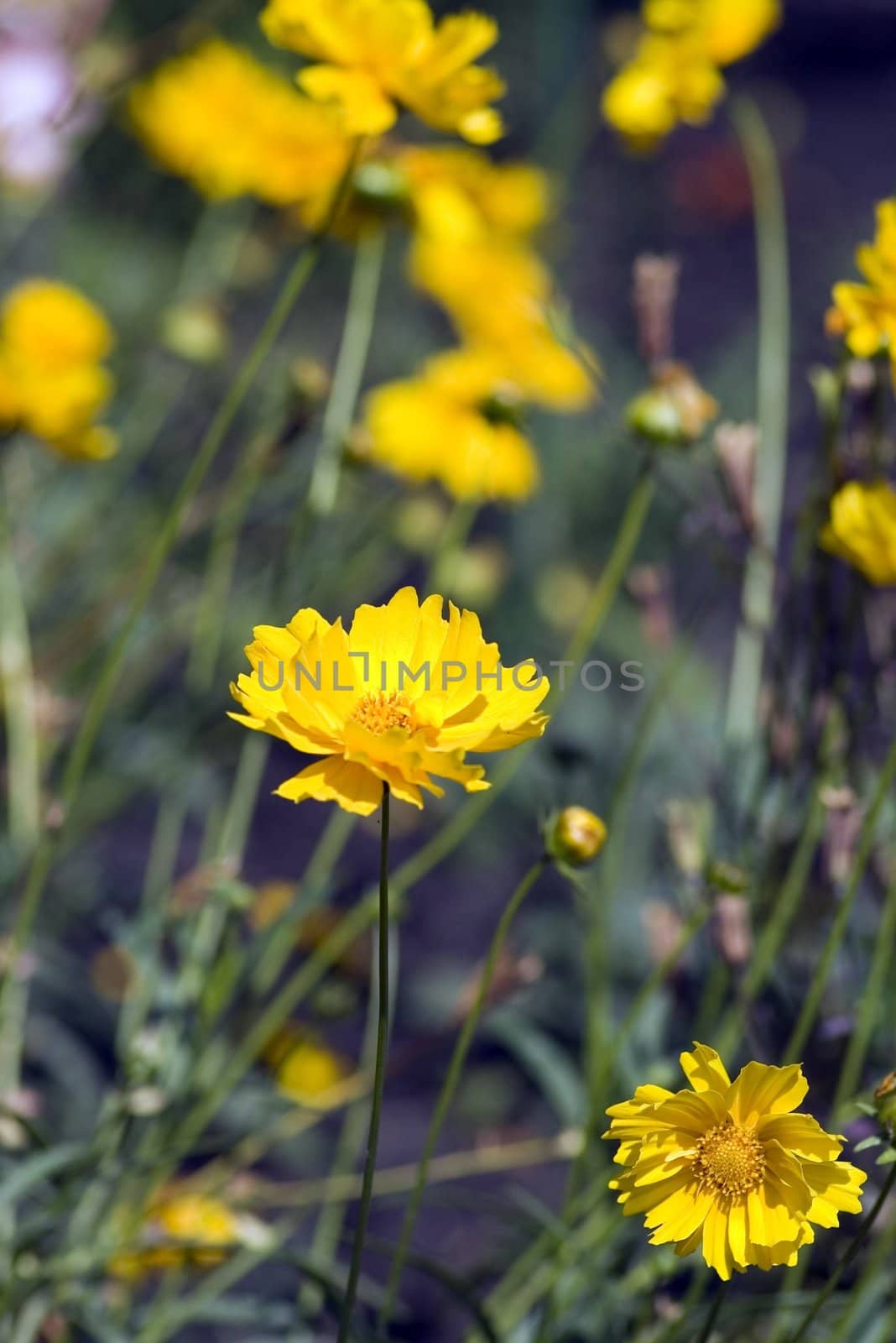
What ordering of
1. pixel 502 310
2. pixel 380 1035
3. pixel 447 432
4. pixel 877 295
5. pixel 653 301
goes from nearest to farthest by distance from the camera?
pixel 380 1035
pixel 877 295
pixel 653 301
pixel 447 432
pixel 502 310

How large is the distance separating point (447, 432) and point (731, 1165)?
716mm

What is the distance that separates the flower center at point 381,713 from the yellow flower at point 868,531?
0.61 ft

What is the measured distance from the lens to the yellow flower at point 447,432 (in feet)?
3.06

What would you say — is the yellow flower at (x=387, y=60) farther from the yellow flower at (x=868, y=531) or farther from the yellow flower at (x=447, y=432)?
the yellow flower at (x=447, y=432)

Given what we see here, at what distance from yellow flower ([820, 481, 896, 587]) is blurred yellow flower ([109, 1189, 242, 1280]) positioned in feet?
1.26

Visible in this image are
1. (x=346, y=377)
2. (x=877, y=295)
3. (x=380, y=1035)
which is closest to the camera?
(x=380, y=1035)

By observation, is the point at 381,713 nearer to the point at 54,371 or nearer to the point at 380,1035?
the point at 380,1035

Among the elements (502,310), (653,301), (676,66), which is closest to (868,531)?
(653,301)

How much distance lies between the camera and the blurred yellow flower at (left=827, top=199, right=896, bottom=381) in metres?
0.47

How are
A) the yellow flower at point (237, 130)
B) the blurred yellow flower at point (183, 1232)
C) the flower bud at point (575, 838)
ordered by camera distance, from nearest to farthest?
the flower bud at point (575, 838) → the blurred yellow flower at point (183, 1232) → the yellow flower at point (237, 130)

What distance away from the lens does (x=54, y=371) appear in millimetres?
821

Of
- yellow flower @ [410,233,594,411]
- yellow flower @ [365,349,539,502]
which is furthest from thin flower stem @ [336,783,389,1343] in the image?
yellow flower @ [410,233,594,411]

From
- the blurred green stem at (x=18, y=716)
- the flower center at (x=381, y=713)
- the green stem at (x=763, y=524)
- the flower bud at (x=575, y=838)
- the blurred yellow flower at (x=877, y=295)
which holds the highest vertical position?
the blurred yellow flower at (x=877, y=295)

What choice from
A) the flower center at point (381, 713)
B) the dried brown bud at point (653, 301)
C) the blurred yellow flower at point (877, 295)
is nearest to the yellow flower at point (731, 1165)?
the flower center at point (381, 713)
